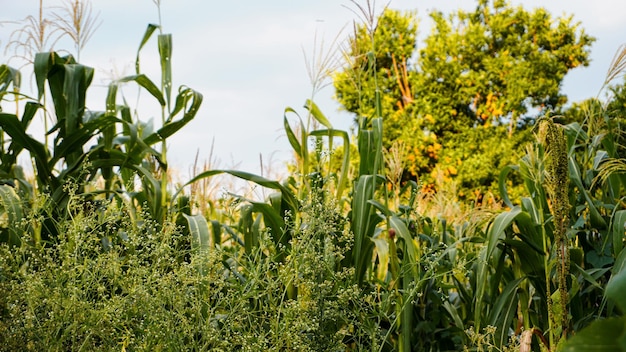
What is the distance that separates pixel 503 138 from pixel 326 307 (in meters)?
10.2

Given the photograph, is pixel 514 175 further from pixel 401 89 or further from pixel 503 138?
pixel 401 89

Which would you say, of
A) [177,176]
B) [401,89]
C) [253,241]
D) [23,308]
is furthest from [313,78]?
[401,89]

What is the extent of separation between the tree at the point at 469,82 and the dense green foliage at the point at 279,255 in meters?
8.28

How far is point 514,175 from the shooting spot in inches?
456

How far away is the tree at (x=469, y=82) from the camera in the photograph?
11.6 m

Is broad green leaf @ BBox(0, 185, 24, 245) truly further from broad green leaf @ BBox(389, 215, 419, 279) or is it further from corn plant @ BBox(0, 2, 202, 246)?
broad green leaf @ BBox(389, 215, 419, 279)

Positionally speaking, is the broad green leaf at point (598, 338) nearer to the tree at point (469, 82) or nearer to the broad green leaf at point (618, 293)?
the broad green leaf at point (618, 293)

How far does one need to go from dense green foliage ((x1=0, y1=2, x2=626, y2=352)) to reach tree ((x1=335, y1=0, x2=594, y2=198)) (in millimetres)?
8278

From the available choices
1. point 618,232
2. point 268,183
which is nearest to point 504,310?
point 618,232

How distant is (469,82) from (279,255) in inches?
409

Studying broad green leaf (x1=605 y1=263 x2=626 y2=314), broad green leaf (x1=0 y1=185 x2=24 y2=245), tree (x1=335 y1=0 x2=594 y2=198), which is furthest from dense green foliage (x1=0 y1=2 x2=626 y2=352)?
tree (x1=335 y1=0 x2=594 y2=198)

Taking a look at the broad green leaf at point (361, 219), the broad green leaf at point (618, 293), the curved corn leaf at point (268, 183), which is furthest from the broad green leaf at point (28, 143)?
the broad green leaf at point (618, 293)

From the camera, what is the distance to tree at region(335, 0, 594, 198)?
11.6 metres

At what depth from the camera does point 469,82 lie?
1200cm
